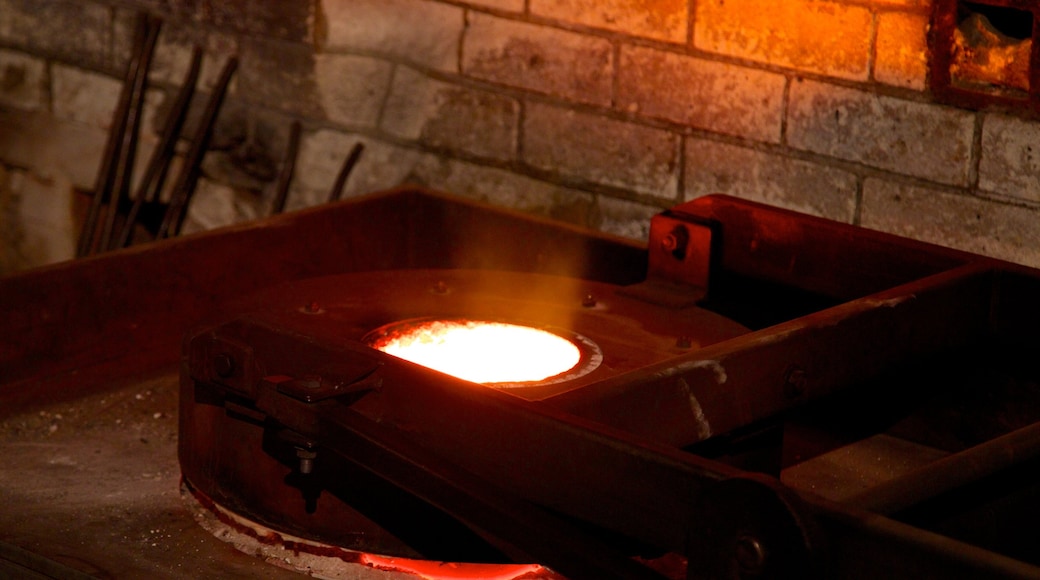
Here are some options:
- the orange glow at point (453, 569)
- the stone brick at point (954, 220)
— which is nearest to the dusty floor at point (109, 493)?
the orange glow at point (453, 569)

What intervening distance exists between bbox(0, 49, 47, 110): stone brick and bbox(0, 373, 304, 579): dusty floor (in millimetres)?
2080

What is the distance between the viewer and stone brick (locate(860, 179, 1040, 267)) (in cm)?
299

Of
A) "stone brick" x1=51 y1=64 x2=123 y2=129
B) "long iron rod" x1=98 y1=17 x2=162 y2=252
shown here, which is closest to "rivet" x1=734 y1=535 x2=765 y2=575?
"long iron rod" x1=98 y1=17 x2=162 y2=252

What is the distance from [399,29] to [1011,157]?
1903 mm

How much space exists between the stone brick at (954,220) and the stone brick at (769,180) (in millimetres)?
69

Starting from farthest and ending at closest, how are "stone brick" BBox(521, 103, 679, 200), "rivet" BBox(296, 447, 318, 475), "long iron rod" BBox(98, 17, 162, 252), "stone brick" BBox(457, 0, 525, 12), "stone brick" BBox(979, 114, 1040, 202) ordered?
"long iron rod" BBox(98, 17, 162, 252) → "stone brick" BBox(457, 0, 525, 12) → "stone brick" BBox(521, 103, 679, 200) → "stone brick" BBox(979, 114, 1040, 202) → "rivet" BBox(296, 447, 318, 475)

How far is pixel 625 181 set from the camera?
3.76m

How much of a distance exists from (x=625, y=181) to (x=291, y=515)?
1.69m

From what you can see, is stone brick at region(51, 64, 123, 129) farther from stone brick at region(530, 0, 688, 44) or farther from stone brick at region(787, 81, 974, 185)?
stone brick at region(787, 81, 974, 185)

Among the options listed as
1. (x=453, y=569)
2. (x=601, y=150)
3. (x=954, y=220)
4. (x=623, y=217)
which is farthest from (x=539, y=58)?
(x=453, y=569)

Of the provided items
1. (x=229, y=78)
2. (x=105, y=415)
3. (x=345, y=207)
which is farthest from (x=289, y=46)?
(x=105, y=415)

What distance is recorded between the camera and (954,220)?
10.2 ft

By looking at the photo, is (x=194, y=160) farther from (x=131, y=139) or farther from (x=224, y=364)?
(x=224, y=364)

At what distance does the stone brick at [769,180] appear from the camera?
3.31m
